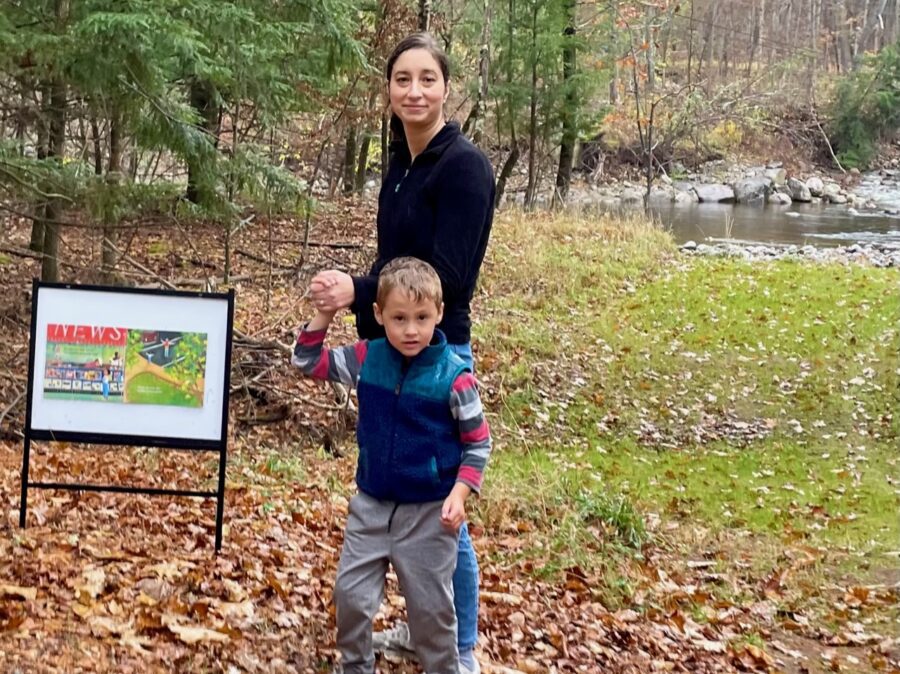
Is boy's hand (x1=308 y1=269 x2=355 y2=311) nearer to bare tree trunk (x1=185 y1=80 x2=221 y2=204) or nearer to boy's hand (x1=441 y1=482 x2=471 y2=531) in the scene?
boy's hand (x1=441 y1=482 x2=471 y2=531)

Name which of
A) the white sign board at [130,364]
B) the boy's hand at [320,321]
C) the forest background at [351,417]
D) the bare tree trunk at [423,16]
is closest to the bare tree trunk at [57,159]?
the forest background at [351,417]

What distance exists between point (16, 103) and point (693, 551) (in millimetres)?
7781

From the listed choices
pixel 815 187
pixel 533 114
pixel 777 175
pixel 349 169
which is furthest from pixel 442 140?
pixel 815 187

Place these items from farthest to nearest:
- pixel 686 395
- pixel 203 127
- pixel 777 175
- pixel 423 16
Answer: pixel 777 175 < pixel 423 16 < pixel 203 127 < pixel 686 395

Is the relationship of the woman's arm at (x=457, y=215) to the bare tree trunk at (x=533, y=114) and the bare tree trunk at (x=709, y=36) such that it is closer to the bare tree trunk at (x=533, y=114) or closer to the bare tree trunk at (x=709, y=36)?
the bare tree trunk at (x=533, y=114)

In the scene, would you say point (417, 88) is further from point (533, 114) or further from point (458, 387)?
point (533, 114)

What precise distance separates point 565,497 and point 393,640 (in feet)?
10.7

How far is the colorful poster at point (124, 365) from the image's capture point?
14.7 ft

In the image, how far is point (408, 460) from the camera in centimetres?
304

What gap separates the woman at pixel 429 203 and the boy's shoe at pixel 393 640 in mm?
612

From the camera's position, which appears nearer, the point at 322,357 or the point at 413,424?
the point at 413,424

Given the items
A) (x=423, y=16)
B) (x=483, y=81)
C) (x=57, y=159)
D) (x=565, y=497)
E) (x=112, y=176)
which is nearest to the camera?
(x=565, y=497)

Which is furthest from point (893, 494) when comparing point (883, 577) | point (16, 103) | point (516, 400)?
point (16, 103)

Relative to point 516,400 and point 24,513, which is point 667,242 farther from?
point 24,513
